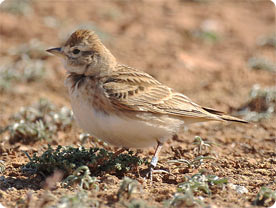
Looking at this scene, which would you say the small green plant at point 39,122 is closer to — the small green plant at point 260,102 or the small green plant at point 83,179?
the small green plant at point 83,179

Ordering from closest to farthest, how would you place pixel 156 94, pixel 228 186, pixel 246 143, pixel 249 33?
1. pixel 228 186
2. pixel 156 94
3. pixel 246 143
4. pixel 249 33

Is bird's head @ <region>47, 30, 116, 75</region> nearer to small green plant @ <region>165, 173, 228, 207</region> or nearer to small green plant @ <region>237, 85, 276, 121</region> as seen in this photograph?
small green plant @ <region>165, 173, 228, 207</region>

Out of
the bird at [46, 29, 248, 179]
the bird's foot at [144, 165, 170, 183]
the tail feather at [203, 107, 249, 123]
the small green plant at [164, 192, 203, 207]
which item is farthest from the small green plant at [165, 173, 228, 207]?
the tail feather at [203, 107, 249, 123]

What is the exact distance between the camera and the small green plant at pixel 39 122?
675 centimetres

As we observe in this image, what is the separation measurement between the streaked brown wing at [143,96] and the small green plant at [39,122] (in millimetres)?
1456

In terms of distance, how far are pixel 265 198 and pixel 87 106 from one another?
2087 mm

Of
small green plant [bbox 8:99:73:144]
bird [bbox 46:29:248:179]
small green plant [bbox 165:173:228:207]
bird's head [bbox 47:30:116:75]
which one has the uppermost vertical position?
bird's head [bbox 47:30:116:75]

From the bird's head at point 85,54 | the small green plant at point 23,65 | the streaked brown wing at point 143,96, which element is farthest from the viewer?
the small green plant at point 23,65

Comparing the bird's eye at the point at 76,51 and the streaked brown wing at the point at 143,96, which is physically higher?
the bird's eye at the point at 76,51

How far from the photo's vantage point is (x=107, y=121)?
5.39 meters

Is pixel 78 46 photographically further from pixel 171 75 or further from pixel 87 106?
pixel 171 75

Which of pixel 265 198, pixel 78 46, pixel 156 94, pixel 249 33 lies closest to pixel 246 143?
pixel 156 94

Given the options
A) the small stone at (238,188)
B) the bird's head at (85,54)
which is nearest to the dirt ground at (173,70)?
the small stone at (238,188)

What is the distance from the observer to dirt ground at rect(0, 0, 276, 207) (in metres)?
5.32
